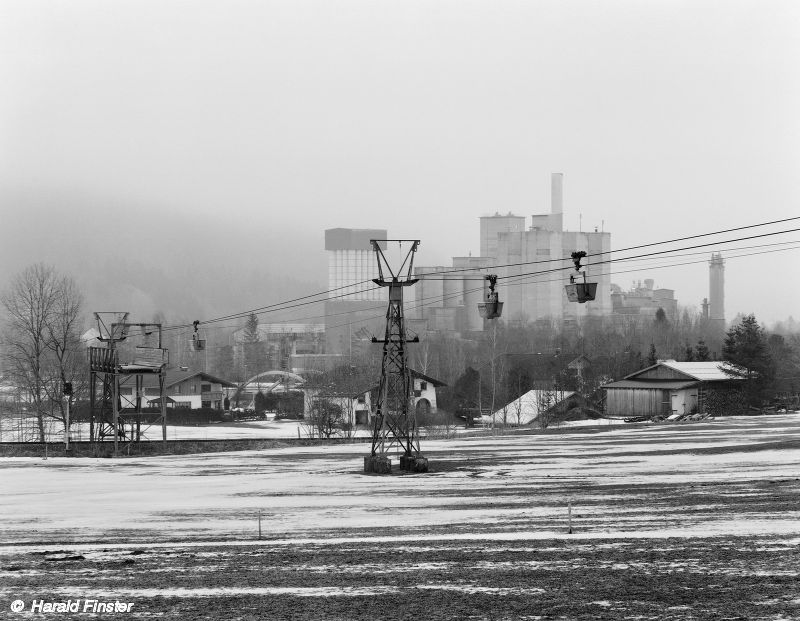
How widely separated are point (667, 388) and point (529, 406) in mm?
13589

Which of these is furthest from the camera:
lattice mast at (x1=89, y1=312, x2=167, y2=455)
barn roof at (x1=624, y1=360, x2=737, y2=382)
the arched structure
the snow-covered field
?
the arched structure

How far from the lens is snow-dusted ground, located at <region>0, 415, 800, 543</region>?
25.0 meters

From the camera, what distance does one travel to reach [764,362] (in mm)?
78688

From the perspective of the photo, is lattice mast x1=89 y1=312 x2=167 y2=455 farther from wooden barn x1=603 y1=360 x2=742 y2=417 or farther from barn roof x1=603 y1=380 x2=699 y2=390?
wooden barn x1=603 y1=360 x2=742 y2=417

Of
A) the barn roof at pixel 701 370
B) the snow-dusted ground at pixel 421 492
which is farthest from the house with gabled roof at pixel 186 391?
the snow-dusted ground at pixel 421 492

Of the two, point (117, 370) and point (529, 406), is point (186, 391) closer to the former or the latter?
point (529, 406)

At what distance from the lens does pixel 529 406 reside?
3501 inches

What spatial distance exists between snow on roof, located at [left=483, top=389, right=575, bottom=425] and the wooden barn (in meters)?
4.22

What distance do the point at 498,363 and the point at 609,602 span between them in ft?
307

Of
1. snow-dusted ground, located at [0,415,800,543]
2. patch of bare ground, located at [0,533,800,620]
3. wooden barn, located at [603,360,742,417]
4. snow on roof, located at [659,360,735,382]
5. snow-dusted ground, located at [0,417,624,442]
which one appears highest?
snow on roof, located at [659,360,735,382]

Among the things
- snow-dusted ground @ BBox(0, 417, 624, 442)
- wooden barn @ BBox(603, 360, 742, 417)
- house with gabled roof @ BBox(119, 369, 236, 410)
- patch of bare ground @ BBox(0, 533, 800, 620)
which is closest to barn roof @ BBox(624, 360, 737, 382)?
wooden barn @ BBox(603, 360, 742, 417)

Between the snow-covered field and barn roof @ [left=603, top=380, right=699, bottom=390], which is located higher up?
barn roof @ [left=603, top=380, right=699, bottom=390]

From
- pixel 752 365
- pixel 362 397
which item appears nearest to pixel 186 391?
pixel 362 397

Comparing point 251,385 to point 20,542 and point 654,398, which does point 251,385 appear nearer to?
point 654,398
